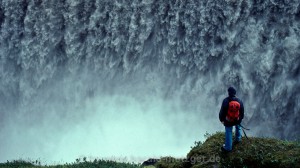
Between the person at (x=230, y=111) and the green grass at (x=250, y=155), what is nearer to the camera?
the green grass at (x=250, y=155)

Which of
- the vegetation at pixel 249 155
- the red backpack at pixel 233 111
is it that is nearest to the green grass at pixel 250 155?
the vegetation at pixel 249 155

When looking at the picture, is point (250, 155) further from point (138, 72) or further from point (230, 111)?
point (138, 72)

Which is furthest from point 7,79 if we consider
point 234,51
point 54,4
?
point 234,51

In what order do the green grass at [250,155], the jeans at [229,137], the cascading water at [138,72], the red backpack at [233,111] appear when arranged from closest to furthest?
the green grass at [250,155]
the red backpack at [233,111]
the jeans at [229,137]
the cascading water at [138,72]

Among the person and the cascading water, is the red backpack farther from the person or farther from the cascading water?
the cascading water

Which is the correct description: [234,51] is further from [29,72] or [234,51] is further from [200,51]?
[29,72]

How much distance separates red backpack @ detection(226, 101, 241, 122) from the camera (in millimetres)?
10898

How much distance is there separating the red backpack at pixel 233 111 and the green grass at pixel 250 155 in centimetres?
90

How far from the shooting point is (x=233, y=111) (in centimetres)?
1097

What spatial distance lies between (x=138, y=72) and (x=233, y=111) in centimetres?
1449

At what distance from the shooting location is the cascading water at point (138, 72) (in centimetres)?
2098

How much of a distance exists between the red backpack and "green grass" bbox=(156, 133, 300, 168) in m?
0.90

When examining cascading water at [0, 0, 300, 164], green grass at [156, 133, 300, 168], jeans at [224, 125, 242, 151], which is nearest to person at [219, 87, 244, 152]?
jeans at [224, 125, 242, 151]

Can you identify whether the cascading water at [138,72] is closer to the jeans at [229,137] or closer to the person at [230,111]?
the jeans at [229,137]
